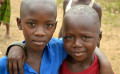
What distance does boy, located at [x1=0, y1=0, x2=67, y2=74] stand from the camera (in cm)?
152

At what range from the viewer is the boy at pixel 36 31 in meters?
1.52

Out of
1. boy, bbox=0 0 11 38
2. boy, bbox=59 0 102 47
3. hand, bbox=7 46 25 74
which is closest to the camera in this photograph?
hand, bbox=7 46 25 74

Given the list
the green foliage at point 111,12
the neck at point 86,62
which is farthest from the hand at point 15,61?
the green foliage at point 111,12

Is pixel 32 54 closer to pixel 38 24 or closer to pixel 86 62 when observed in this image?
pixel 38 24

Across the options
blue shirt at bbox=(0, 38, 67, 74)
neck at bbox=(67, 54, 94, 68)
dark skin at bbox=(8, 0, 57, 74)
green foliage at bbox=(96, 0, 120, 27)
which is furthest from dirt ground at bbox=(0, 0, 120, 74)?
dark skin at bbox=(8, 0, 57, 74)

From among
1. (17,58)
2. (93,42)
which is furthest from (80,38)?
(17,58)

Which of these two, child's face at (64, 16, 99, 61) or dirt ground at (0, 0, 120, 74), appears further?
dirt ground at (0, 0, 120, 74)

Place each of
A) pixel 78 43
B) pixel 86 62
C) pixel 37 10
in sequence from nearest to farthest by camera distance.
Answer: pixel 37 10
pixel 78 43
pixel 86 62

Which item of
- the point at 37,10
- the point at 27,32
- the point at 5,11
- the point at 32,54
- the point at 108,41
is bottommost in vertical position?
the point at 108,41

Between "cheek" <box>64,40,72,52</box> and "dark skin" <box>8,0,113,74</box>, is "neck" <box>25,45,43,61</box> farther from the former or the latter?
"cheek" <box>64,40,72,52</box>

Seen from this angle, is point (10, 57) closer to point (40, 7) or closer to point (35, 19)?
point (35, 19)

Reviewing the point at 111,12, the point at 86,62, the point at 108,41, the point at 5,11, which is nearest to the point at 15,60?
the point at 86,62

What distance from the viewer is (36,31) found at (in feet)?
4.98

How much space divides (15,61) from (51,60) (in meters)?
0.35
